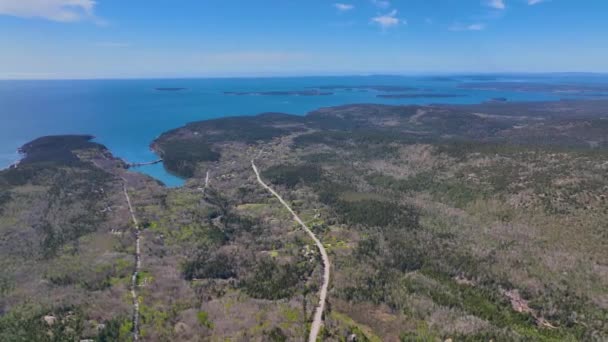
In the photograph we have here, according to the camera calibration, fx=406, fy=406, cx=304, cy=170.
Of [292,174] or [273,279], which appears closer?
[273,279]

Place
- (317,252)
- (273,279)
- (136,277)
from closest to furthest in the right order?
1. (136,277)
2. (273,279)
3. (317,252)

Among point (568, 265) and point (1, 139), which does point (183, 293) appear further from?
point (1, 139)

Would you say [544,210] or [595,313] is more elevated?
[544,210]

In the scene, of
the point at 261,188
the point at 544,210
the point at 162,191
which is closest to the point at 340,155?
the point at 261,188

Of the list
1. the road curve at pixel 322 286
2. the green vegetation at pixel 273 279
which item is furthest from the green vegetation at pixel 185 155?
the green vegetation at pixel 273 279

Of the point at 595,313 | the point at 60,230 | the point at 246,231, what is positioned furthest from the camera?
the point at 246,231

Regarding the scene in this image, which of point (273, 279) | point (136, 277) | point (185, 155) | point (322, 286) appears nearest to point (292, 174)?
point (185, 155)

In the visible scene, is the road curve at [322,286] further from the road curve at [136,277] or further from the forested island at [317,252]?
the road curve at [136,277]

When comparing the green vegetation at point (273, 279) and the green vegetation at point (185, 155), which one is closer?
the green vegetation at point (273, 279)

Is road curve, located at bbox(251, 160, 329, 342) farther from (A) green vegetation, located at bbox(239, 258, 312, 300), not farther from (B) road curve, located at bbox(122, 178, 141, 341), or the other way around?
(B) road curve, located at bbox(122, 178, 141, 341)

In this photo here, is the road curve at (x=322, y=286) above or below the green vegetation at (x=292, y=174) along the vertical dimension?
below

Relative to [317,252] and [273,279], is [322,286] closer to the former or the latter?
[273,279]
